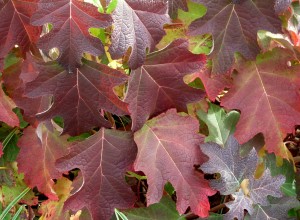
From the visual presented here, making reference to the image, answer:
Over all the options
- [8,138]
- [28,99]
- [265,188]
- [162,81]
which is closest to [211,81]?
[162,81]

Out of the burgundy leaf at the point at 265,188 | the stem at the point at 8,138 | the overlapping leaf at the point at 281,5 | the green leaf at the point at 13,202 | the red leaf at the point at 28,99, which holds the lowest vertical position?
the green leaf at the point at 13,202

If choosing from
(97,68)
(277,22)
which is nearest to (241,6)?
(277,22)

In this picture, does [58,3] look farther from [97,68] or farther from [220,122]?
[220,122]

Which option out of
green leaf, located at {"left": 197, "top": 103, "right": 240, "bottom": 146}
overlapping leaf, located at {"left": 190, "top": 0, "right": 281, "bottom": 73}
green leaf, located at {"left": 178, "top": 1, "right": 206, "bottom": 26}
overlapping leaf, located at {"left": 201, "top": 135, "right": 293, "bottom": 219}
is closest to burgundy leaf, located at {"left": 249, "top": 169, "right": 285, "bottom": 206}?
overlapping leaf, located at {"left": 201, "top": 135, "right": 293, "bottom": 219}

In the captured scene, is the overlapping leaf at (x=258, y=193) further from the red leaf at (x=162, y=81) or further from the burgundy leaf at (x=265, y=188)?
the red leaf at (x=162, y=81)

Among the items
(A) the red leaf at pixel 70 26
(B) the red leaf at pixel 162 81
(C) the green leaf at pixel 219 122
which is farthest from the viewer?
(C) the green leaf at pixel 219 122

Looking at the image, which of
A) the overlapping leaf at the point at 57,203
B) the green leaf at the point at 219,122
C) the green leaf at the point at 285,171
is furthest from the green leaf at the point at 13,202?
the green leaf at the point at 285,171

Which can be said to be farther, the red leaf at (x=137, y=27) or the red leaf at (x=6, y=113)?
the red leaf at (x=6, y=113)
